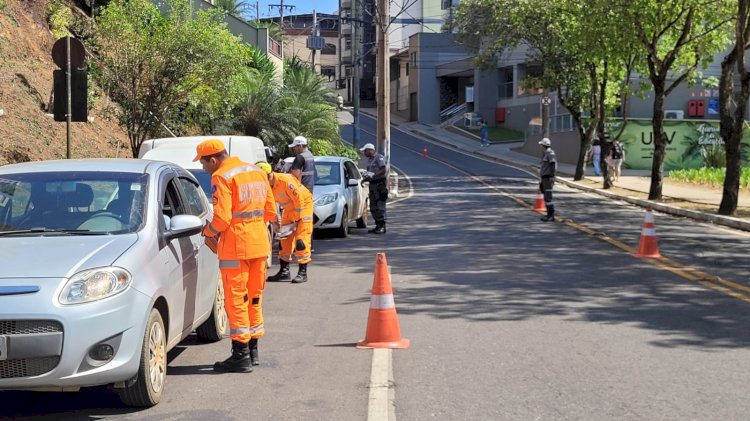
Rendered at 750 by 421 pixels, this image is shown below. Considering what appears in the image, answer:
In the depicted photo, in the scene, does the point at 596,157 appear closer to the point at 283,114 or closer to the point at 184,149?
the point at 283,114

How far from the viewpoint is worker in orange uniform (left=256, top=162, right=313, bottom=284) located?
12.4m

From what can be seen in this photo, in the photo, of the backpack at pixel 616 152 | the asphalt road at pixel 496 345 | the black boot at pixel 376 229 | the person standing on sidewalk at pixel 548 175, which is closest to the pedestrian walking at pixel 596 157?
the backpack at pixel 616 152

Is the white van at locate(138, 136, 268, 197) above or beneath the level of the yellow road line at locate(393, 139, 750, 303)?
above

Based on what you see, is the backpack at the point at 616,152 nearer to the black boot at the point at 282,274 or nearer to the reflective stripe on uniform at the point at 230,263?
the black boot at the point at 282,274

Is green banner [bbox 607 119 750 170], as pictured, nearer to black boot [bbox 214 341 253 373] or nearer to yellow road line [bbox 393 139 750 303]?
yellow road line [bbox 393 139 750 303]

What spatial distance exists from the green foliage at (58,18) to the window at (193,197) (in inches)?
757

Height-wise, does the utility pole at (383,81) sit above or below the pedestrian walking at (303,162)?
above

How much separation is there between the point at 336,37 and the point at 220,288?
11323 cm

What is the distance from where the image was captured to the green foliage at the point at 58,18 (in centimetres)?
2617

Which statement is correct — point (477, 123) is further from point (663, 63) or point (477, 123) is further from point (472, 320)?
point (472, 320)

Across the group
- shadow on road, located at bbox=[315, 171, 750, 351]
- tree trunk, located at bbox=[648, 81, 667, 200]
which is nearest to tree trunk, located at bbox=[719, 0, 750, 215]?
shadow on road, located at bbox=[315, 171, 750, 351]

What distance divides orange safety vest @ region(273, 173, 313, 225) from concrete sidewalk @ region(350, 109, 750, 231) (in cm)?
1112

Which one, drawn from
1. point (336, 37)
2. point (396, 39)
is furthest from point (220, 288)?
point (336, 37)

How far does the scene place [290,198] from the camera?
12.4 m
